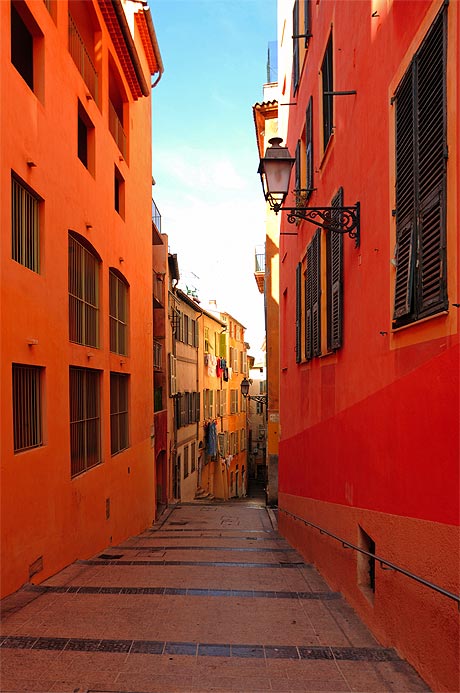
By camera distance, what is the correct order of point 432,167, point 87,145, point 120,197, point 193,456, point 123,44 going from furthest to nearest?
1. point 193,456
2. point 120,197
3. point 123,44
4. point 87,145
5. point 432,167

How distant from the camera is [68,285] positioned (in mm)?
9172

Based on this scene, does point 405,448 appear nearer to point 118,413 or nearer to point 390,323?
point 390,323

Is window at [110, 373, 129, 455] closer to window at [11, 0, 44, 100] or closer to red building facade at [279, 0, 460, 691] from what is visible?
red building facade at [279, 0, 460, 691]

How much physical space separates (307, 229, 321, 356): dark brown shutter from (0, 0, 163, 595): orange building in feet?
12.5

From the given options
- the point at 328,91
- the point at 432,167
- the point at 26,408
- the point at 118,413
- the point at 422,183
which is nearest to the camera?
the point at 432,167

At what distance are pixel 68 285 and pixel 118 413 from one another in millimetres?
4631

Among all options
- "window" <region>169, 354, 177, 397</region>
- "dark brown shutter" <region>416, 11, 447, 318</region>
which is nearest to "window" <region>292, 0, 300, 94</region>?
"dark brown shutter" <region>416, 11, 447, 318</region>

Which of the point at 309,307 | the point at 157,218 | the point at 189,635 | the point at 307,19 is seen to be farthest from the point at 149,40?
the point at 189,635

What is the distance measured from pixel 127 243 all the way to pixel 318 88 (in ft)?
19.6

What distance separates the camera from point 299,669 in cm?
434

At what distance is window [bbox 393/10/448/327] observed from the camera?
394cm

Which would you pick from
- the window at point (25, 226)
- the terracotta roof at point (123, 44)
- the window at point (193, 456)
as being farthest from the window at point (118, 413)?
the window at point (193, 456)

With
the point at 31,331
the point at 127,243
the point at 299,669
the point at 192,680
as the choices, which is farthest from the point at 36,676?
the point at 127,243

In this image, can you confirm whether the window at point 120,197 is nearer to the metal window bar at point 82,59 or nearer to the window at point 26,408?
the metal window bar at point 82,59
